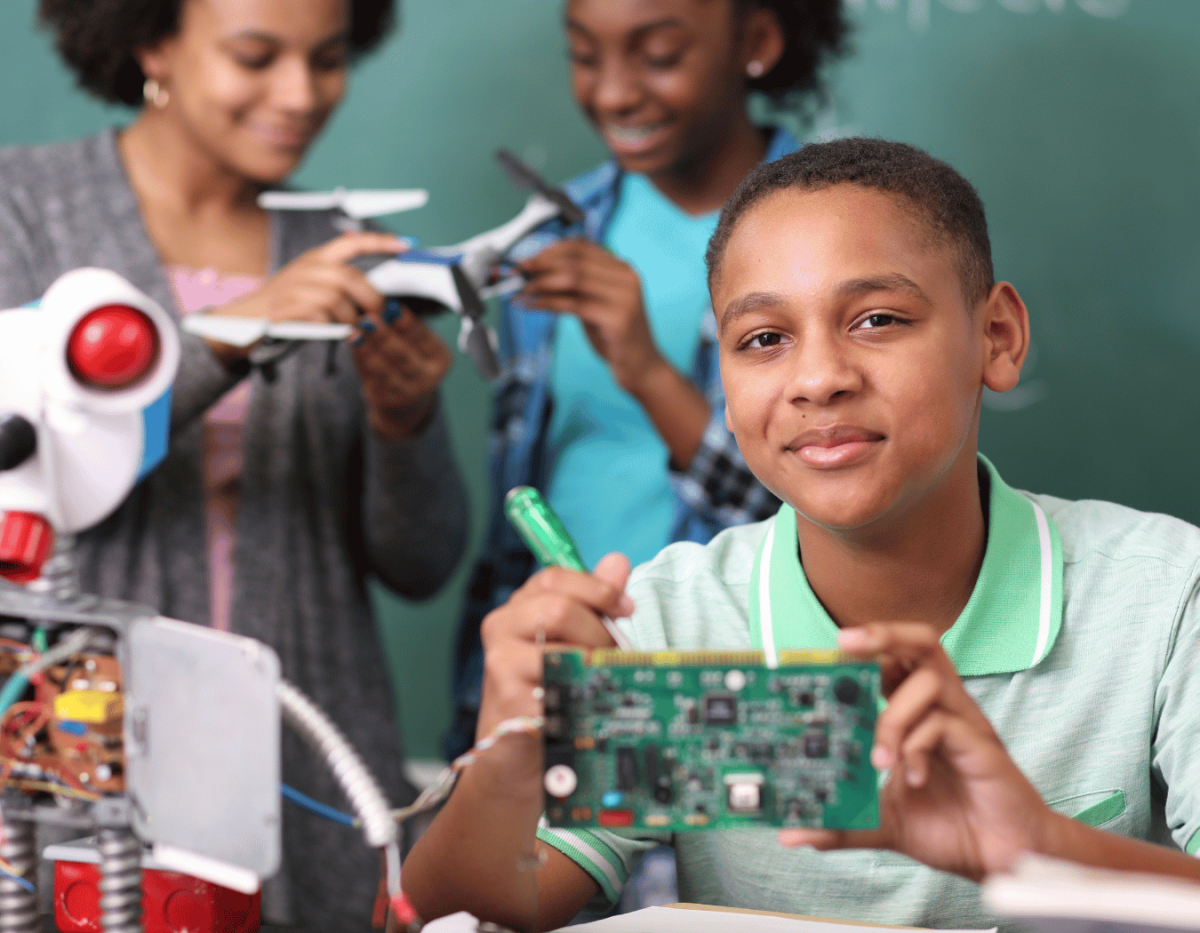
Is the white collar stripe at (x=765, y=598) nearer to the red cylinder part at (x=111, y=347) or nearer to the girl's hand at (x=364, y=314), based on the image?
the red cylinder part at (x=111, y=347)

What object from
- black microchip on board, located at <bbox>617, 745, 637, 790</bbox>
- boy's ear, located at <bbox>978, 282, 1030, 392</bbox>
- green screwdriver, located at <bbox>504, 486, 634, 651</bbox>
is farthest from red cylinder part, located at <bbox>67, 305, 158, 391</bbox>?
boy's ear, located at <bbox>978, 282, 1030, 392</bbox>

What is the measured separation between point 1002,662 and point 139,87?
4.72 feet

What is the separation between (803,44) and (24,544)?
1.44 m

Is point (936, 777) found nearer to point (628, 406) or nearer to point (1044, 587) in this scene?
point (1044, 587)

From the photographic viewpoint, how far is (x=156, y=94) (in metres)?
1.60

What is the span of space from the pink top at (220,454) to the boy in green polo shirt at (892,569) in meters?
0.77

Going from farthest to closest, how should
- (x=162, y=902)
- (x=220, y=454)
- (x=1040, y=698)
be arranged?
(x=220, y=454) → (x=1040, y=698) → (x=162, y=902)

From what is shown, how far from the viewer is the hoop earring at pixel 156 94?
62.6 inches

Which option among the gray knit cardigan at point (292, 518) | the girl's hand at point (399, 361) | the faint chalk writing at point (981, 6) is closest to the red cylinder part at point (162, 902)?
the gray knit cardigan at point (292, 518)

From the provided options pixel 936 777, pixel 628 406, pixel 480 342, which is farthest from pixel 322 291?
pixel 936 777

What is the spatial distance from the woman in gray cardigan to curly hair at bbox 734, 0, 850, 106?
625 mm

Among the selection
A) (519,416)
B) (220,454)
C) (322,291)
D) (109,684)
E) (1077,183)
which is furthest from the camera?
(1077,183)

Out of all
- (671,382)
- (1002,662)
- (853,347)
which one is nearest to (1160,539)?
(1002,662)

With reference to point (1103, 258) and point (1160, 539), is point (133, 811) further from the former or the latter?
point (1103, 258)
